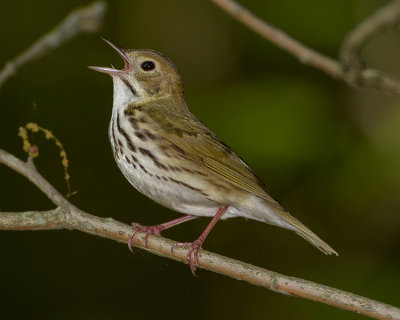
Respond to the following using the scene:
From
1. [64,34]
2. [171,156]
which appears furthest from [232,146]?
[64,34]

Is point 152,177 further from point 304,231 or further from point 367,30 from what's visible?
point 367,30

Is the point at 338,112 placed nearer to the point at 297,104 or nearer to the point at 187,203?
the point at 297,104

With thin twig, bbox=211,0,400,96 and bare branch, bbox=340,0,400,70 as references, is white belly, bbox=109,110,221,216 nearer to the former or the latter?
thin twig, bbox=211,0,400,96

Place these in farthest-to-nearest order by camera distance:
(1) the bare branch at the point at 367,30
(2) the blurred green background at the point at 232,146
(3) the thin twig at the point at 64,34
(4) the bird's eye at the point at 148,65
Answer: (2) the blurred green background at the point at 232,146 → (4) the bird's eye at the point at 148,65 → (3) the thin twig at the point at 64,34 → (1) the bare branch at the point at 367,30

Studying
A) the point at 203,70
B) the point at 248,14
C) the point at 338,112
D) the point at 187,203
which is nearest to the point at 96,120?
the point at 203,70

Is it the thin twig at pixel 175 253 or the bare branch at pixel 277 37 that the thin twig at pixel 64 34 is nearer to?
the thin twig at pixel 175 253

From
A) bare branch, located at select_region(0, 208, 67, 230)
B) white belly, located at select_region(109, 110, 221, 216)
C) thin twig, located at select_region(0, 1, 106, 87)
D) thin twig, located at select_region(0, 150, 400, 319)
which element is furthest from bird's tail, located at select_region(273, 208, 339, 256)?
thin twig, located at select_region(0, 1, 106, 87)

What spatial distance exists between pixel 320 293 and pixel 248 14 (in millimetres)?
1083

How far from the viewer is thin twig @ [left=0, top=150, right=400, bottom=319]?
2.63 metres

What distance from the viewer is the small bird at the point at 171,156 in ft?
10.8

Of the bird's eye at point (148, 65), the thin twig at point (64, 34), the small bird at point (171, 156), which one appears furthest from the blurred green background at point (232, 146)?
the thin twig at point (64, 34)

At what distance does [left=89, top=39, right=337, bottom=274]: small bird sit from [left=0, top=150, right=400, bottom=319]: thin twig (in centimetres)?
37

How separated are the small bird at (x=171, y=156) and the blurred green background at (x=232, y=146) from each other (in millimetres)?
543

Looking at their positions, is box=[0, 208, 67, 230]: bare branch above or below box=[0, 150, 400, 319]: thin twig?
below
